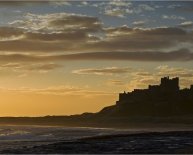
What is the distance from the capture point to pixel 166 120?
19462cm

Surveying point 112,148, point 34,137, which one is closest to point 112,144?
point 112,148

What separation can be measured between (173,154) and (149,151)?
4224mm

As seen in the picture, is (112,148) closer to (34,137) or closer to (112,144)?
(112,144)

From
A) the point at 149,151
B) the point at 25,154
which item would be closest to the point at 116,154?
the point at 149,151

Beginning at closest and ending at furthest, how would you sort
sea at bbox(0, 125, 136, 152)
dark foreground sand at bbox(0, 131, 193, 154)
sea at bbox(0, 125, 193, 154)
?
dark foreground sand at bbox(0, 131, 193, 154)
sea at bbox(0, 125, 193, 154)
sea at bbox(0, 125, 136, 152)

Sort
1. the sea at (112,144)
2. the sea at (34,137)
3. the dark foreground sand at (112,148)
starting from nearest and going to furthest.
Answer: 1. the dark foreground sand at (112,148)
2. the sea at (112,144)
3. the sea at (34,137)

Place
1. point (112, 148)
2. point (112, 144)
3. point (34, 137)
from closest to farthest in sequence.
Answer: point (112, 148), point (112, 144), point (34, 137)

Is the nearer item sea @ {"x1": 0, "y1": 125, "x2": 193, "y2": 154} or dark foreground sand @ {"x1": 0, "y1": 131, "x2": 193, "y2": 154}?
dark foreground sand @ {"x1": 0, "y1": 131, "x2": 193, "y2": 154}

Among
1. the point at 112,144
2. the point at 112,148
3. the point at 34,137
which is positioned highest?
the point at 34,137

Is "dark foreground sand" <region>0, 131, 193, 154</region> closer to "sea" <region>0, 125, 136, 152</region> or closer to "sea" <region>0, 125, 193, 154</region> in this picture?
"sea" <region>0, 125, 193, 154</region>

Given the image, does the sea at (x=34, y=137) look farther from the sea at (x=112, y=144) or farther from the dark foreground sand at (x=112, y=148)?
the dark foreground sand at (x=112, y=148)

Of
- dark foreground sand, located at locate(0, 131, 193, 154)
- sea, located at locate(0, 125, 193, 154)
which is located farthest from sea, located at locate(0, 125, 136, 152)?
dark foreground sand, located at locate(0, 131, 193, 154)

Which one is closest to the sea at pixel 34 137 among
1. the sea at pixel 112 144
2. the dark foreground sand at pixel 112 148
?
the sea at pixel 112 144

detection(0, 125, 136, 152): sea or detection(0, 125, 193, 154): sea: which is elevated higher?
detection(0, 125, 136, 152): sea
